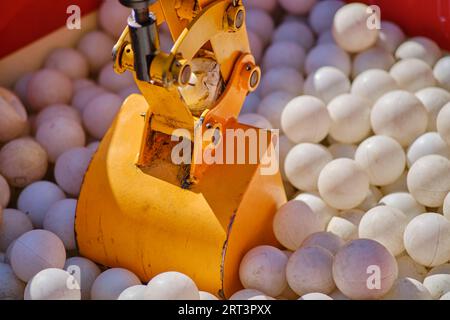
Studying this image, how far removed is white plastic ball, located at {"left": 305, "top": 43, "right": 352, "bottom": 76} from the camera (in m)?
2.50

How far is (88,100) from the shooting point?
2490 millimetres

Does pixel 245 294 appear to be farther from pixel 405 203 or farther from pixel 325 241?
pixel 405 203

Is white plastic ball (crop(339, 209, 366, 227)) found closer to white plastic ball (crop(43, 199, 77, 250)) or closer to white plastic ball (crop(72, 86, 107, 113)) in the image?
white plastic ball (crop(43, 199, 77, 250))

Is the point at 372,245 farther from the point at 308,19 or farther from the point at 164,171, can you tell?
the point at 308,19

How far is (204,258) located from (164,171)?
0.24 meters

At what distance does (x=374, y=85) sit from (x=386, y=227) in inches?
23.6

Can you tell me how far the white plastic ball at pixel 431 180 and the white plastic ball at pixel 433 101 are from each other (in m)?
0.26

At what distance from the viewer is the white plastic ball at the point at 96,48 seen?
2639 millimetres

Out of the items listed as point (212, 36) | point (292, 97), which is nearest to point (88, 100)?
point (292, 97)

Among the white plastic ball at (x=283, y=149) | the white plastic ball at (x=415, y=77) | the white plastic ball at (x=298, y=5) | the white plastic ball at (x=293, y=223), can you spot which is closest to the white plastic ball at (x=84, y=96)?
the white plastic ball at (x=283, y=149)

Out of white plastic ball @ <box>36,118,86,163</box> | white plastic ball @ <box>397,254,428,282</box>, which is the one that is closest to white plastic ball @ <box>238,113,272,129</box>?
white plastic ball @ <box>36,118,86,163</box>

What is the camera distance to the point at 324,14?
269 centimetres

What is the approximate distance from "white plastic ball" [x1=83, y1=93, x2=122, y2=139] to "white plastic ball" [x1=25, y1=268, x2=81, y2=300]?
0.77m

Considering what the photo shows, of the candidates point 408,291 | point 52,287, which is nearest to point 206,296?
point 52,287
